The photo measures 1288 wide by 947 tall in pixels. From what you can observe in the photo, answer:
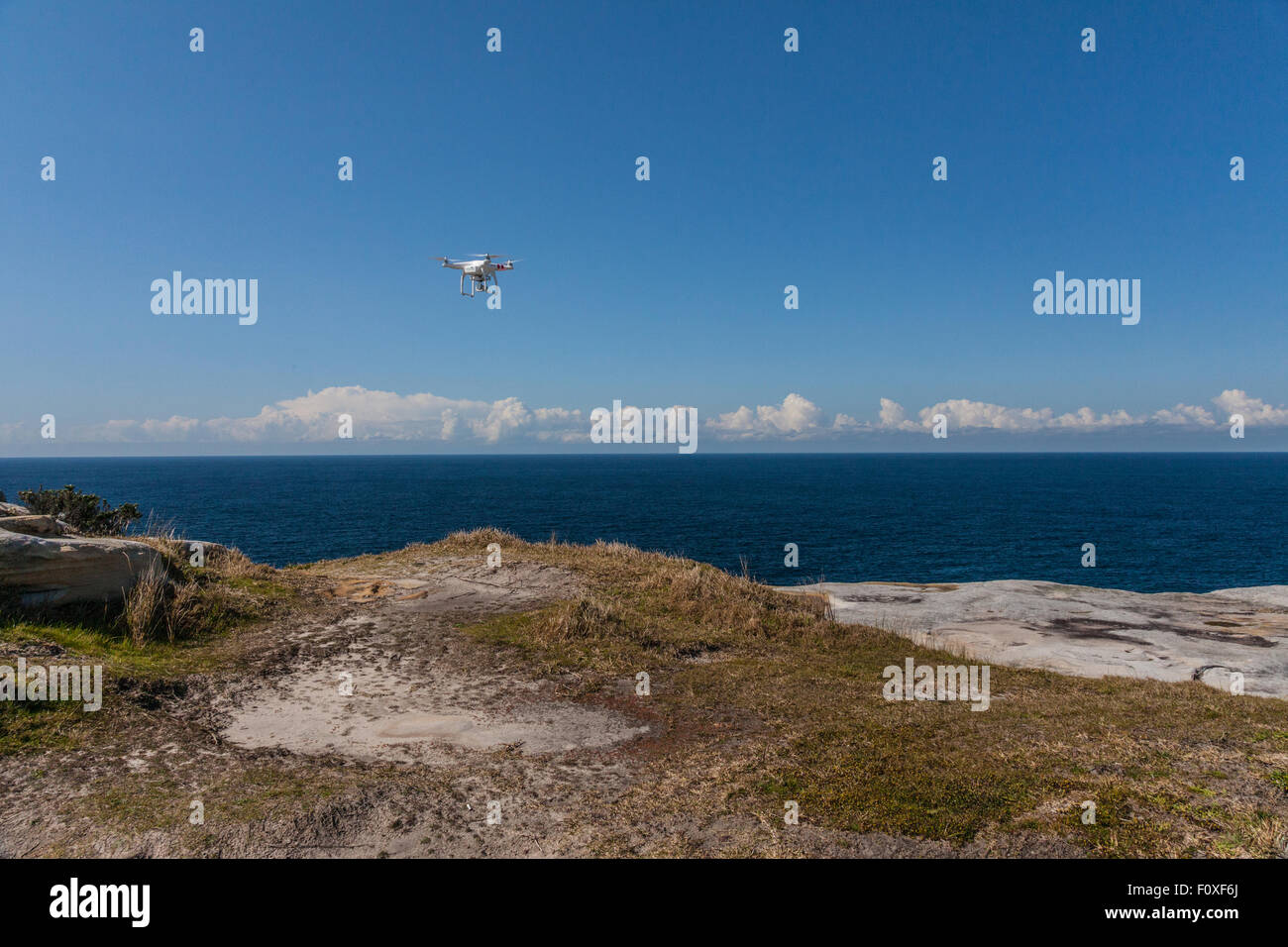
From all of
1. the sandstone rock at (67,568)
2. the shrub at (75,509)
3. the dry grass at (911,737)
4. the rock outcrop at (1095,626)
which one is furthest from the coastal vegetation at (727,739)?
the shrub at (75,509)

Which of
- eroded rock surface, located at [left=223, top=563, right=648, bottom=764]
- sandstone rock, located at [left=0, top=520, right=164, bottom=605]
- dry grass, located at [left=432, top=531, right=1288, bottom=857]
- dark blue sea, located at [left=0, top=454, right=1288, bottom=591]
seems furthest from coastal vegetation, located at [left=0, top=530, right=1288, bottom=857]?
dark blue sea, located at [left=0, top=454, right=1288, bottom=591]

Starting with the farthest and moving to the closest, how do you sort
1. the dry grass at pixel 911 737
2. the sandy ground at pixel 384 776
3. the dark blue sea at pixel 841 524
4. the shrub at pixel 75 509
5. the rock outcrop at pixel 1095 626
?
the dark blue sea at pixel 841 524
the shrub at pixel 75 509
the rock outcrop at pixel 1095 626
the dry grass at pixel 911 737
the sandy ground at pixel 384 776

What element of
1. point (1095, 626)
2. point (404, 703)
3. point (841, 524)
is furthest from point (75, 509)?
point (841, 524)

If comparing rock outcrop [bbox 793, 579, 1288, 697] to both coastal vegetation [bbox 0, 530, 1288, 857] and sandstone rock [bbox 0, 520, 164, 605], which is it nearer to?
coastal vegetation [bbox 0, 530, 1288, 857]

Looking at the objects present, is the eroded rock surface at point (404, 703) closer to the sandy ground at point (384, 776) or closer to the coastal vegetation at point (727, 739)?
the sandy ground at point (384, 776)
